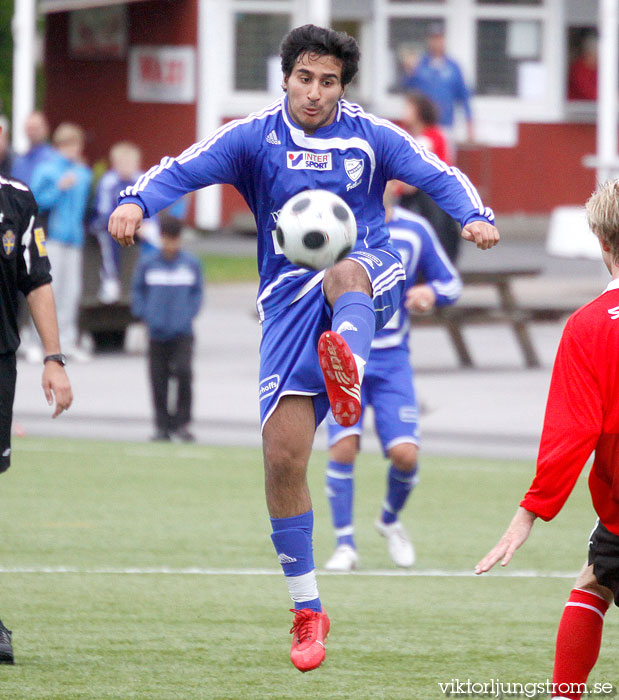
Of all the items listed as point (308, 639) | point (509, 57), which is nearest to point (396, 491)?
point (308, 639)

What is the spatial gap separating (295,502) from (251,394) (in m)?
9.60

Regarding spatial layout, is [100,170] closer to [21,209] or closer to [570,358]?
[21,209]

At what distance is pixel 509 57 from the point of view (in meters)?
28.3

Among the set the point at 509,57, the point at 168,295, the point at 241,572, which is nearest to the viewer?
the point at 241,572

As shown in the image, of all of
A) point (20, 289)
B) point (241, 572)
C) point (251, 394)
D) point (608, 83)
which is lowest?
point (251, 394)

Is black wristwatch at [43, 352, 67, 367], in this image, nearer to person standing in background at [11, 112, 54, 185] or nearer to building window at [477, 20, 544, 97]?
person standing in background at [11, 112, 54, 185]

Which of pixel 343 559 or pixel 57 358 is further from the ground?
pixel 57 358

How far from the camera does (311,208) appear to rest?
5.69m

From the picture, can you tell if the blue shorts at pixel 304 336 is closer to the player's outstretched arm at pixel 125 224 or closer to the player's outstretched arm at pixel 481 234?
the player's outstretched arm at pixel 481 234

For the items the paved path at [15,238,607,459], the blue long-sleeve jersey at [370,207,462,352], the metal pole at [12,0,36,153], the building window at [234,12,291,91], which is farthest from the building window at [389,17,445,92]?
the blue long-sleeve jersey at [370,207,462,352]

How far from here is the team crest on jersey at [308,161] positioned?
19.4 feet

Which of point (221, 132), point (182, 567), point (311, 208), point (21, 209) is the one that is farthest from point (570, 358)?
point (182, 567)

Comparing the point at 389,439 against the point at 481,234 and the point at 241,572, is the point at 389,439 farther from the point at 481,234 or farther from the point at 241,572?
the point at 481,234

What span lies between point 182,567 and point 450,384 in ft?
26.1
